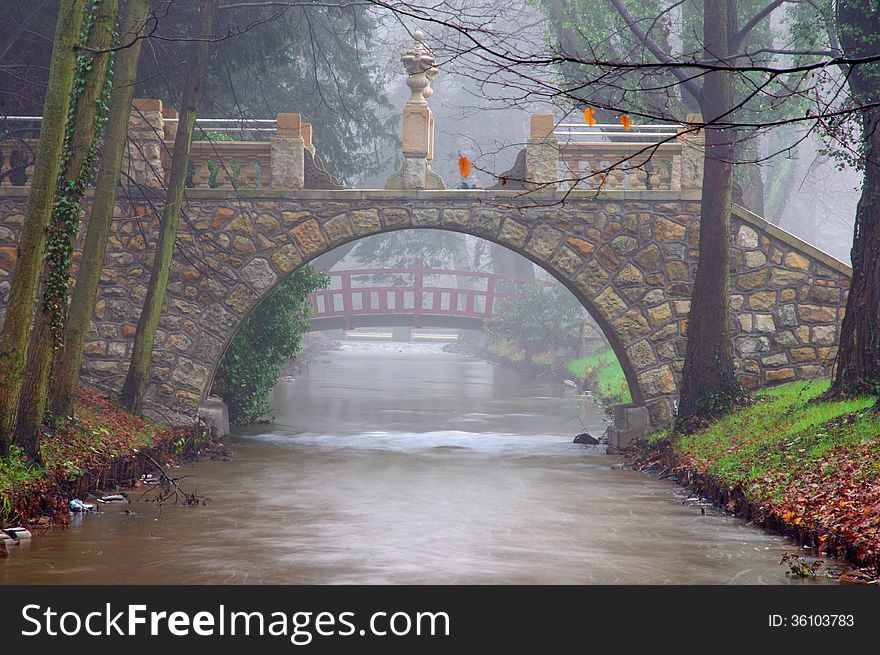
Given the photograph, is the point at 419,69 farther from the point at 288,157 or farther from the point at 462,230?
the point at 462,230

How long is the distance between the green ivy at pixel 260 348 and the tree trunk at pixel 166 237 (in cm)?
313

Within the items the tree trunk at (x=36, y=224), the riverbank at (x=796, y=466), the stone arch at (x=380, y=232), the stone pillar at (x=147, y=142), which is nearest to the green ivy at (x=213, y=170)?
the stone pillar at (x=147, y=142)

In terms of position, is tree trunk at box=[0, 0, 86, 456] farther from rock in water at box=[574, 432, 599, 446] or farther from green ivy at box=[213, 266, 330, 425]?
rock in water at box=[574, 432, 599, 446]

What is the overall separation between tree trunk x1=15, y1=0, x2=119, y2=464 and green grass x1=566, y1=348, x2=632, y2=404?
1477 cm

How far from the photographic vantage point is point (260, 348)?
1941cm

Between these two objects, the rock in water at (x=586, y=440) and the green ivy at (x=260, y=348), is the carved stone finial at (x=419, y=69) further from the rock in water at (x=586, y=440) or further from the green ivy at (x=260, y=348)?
the rock in water at (x=586, y=440)

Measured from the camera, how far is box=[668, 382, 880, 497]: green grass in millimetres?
11328

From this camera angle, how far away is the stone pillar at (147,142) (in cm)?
1662

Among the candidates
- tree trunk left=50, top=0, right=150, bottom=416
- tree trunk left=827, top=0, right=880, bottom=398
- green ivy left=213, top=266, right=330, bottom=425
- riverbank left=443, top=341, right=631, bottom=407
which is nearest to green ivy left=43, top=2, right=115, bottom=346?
tree trunk left=50, top=0, right=150, bottom=416

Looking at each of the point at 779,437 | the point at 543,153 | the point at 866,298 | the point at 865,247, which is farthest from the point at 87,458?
the point at 865,247

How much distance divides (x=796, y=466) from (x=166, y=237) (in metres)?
8.62

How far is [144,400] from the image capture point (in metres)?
16.9

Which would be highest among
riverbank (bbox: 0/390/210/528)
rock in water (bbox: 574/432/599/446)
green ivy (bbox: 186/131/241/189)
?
green ivy (bbox: 186/131/241/189)

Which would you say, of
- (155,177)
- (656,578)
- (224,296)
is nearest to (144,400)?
(224,296)
